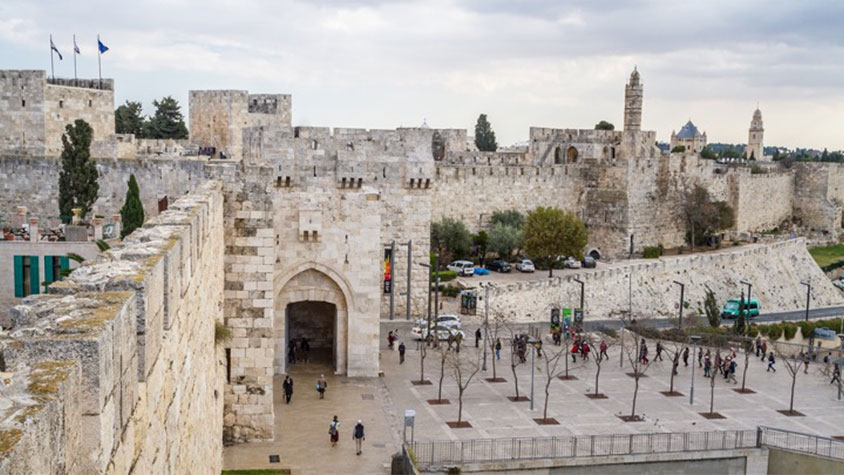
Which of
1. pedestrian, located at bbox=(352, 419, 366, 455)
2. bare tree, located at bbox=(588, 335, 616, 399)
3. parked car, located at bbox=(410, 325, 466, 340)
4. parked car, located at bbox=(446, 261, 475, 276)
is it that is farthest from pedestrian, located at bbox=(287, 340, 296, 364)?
parked car, located at bbox=(446, 261, 475, 276)

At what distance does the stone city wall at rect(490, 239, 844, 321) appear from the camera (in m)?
29.8

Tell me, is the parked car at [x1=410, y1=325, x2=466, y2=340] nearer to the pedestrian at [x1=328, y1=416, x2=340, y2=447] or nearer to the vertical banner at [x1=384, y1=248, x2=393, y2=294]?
the vertical banner at [x1=384, y1=248, x2=393, y2=294]

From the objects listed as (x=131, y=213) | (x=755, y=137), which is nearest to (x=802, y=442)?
(x=131, y=213)

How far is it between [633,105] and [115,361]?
46796 mm

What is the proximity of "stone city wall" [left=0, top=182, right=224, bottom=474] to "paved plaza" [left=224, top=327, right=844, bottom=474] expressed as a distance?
299 inches

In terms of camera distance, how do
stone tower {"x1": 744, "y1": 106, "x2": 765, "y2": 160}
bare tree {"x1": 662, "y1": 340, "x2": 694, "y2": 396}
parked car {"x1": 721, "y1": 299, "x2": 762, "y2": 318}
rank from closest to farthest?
1. bare tree {"x1": 662, "y1": 340, "x2": 694, "y2": 396}
2. parked car {"x1": 721, "y1": 299, "x2": 762, "y2": 318}
3. stone tower {"x1": 744, "y1": 106, "x2": 765, "y2": 160}

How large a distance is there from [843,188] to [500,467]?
51.4m

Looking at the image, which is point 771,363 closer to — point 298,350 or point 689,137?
point 298,350

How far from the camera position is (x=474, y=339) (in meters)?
24.1

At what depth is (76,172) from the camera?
26359 mm

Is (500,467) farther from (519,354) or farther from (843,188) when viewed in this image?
(843,188)

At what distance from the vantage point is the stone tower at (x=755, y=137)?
317 feet

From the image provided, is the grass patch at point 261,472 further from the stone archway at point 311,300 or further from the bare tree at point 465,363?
the bare tree at point 465,363

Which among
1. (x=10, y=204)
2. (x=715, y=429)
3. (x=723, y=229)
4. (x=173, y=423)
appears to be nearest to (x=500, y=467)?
(x=715, y=429)
